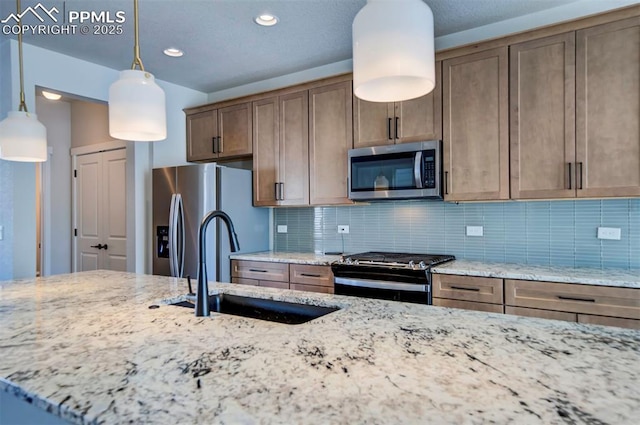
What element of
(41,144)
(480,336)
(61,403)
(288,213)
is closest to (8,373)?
(61,403)

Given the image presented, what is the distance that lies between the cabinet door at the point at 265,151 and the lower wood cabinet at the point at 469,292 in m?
1.76

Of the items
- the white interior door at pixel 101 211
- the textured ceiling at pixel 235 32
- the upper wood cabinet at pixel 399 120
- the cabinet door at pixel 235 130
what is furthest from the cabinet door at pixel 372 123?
the white interior door at pixel 101 211

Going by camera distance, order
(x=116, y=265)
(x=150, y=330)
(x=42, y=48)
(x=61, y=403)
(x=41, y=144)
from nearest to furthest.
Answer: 1. (x=61, y=403)
2. (x=150, y=330)
3. (x=41, y=144)
4. (x=42, y=48)
5. (x=116, y=265)

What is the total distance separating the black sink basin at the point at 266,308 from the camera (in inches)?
64.3

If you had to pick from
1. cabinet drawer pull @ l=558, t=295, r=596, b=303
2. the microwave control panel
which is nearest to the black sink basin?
cabinet drawer pull @ l=558, t=295, r=596, b=303

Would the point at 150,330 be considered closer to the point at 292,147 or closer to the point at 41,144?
the point at 41,144

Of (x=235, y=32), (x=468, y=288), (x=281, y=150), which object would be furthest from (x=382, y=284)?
(x=235, y=32)

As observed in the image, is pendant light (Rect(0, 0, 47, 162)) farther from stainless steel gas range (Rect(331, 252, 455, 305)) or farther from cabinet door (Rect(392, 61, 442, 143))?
cabinet door (Rect(392, 61, 442, 143))

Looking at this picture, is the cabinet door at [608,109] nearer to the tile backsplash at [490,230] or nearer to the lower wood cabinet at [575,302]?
the tile backsplash at [490,230]

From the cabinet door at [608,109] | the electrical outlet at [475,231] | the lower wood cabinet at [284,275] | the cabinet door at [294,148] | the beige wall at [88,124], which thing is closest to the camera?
the cabinet door at [608,109]

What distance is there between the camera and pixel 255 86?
13.7 ft

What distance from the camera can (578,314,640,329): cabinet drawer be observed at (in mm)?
2029

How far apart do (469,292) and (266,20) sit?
2.32 meters

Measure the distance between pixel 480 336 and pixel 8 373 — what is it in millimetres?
1203
